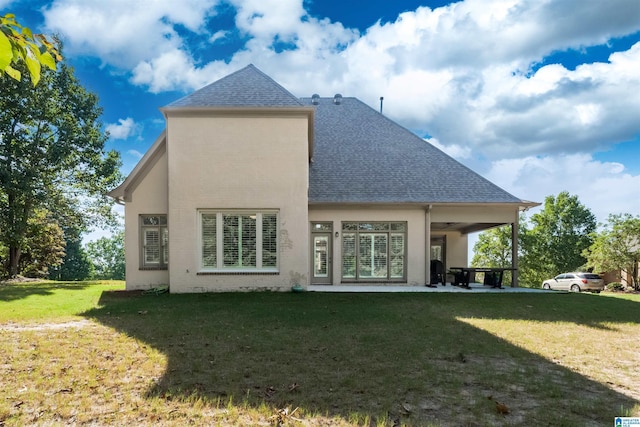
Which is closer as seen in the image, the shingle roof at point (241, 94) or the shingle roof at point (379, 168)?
the shingle roof at point (241, 94)

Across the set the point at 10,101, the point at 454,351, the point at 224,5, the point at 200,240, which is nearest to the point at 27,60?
the point at 454,351

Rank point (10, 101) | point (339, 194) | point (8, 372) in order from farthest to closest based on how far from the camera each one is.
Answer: point (10, 101), point (339, 194), point (8, 372)

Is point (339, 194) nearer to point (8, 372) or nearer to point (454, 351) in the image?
point (454, 351)

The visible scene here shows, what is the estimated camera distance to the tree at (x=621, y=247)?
28031mm

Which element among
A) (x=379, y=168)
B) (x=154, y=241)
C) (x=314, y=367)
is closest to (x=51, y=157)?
(x=154, y=241)

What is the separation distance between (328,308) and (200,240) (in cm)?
558

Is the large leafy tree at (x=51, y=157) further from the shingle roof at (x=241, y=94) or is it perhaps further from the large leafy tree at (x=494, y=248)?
the large leafy tree at (x=494, y=248)

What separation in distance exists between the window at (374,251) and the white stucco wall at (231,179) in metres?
2.77

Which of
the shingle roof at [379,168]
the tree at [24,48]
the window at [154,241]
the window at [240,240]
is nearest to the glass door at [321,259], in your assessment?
the shingle roof at [379,168]

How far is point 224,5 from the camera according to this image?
12938 millimetres

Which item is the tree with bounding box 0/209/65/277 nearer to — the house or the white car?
the house

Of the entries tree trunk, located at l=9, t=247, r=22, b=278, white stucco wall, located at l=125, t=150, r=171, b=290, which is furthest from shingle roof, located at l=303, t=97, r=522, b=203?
tree trunk, located at l=9, t=247, r=22, b=278

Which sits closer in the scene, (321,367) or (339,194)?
(321,367)

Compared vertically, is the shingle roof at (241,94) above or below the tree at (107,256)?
above
